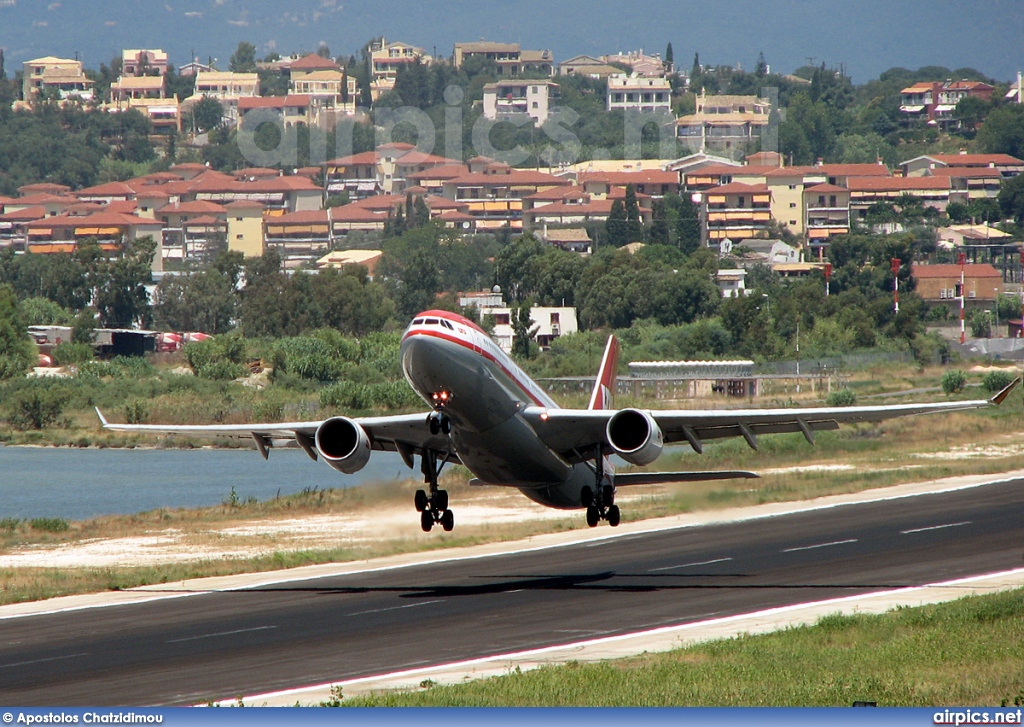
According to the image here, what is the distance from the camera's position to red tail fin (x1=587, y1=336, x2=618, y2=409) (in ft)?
146

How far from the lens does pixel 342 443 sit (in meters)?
35.2

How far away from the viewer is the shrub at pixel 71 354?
132375 mm

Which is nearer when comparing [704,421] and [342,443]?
[342,443]

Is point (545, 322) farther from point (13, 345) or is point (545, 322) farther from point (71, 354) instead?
point (13, 345)

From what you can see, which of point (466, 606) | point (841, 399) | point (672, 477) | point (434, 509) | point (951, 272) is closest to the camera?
point (466, 606)

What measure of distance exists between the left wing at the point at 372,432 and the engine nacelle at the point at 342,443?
1.34 feet

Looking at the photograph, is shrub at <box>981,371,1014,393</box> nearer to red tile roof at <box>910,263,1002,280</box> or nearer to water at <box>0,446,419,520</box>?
water at <box>0,446,419,520</box>

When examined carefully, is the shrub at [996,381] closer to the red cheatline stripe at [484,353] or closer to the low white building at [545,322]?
the low white building at [545,322]

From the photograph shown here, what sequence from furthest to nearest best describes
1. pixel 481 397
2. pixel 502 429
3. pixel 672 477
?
pixel 672 477
pixel 502 429
pixel 481 397

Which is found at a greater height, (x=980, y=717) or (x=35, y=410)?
(x=980, y=717)

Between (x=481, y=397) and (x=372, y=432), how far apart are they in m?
4.32

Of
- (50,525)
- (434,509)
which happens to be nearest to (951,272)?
(50,525)

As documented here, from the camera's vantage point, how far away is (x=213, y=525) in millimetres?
59375

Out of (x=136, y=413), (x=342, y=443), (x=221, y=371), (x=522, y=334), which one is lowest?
(x=136, y=413)
